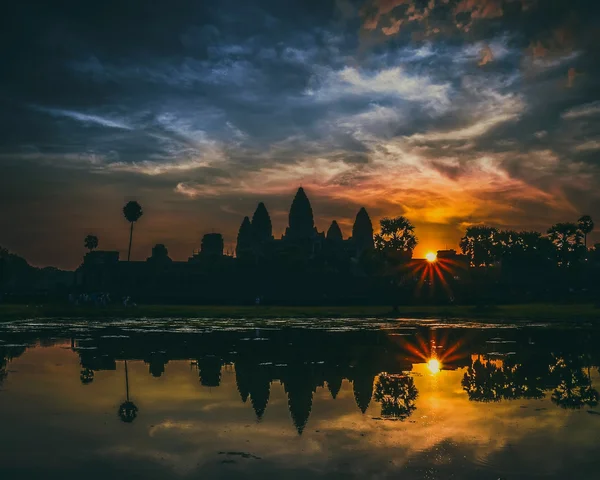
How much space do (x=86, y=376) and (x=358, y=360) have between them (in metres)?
8.92

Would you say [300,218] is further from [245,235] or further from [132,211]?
[132,211]

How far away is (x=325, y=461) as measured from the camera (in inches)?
370

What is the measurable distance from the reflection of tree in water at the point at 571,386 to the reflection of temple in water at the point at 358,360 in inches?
0.9

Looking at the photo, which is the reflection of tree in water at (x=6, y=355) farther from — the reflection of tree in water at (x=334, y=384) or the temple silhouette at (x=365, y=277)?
the temple silhouette at (x=365, y=277)

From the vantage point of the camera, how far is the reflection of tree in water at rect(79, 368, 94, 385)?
16.9 metres

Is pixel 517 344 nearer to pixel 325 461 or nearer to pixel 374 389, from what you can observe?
pixel 374 389

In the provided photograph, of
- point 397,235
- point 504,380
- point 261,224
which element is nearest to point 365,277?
point 397,235

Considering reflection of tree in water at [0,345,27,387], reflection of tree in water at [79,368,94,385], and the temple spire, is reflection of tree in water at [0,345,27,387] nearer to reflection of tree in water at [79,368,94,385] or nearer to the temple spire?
reflection of tree in water at [79,368,94,385]

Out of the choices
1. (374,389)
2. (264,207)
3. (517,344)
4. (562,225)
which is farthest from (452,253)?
(374,389)

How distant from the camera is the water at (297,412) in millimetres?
9219

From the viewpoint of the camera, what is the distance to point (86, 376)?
1775cm

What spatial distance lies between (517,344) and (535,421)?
16.7 metres

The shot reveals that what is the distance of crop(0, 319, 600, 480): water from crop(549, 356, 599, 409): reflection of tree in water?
5 cm

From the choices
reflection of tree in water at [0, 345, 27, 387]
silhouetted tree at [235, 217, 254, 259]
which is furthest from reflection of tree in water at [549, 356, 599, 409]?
silhouetted tree at [235, 217, 254, 259]
